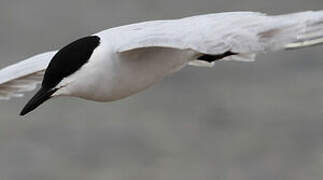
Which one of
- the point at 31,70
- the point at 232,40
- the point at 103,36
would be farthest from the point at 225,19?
the point at 31,70

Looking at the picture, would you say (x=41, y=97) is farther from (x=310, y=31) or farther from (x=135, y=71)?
(x=310, y=31)

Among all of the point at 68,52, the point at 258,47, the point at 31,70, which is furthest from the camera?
the point at 31,70

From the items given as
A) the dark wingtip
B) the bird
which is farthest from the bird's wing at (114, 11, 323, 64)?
the dark wingtip

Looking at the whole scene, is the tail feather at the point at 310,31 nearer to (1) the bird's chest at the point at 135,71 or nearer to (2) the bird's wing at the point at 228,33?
(2) the bird's wing at the point at 228,33

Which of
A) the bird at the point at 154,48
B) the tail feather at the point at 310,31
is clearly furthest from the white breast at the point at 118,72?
the tail feather at the point at 310,31

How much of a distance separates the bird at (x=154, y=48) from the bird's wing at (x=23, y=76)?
0.83 ft

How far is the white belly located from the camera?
204 cm

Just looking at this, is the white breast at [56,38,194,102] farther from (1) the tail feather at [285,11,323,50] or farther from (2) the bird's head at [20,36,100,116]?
(1) the tail feather at [285,11,323,50]

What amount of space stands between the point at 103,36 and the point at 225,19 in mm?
256

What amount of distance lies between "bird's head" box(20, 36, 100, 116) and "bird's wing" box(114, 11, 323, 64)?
74mm

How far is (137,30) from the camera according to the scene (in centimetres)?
205

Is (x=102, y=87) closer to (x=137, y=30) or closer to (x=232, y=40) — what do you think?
(x=137, y=30)

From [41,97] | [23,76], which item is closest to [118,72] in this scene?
[41,97]

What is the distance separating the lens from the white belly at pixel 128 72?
2.04 m
